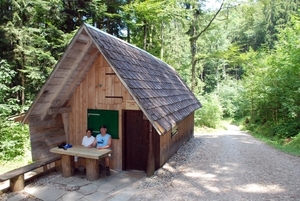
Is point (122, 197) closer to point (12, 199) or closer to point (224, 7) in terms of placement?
point (12, 199)

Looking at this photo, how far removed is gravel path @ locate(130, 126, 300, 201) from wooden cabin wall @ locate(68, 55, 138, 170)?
1.81 metres

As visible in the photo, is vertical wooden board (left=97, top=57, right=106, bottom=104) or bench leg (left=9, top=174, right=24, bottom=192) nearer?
bench leg (left=9, top=174, right=24, bottom=192)

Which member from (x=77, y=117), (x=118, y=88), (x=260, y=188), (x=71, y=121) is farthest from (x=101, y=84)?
(x=260, y=188)

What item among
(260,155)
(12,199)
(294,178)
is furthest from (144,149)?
(260,155)

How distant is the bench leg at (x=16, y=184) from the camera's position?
5680 millimetres

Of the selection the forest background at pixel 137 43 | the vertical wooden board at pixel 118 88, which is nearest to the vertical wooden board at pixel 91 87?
the vertical wooden board at pixel 118 88

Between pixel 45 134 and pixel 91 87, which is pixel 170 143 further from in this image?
pixel 45 134

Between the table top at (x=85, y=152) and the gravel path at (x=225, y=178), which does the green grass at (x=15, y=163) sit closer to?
the table top at (x=85, y=152)

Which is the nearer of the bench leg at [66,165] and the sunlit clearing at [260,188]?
the sunlit clearing at [260,188]

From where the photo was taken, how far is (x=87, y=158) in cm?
628

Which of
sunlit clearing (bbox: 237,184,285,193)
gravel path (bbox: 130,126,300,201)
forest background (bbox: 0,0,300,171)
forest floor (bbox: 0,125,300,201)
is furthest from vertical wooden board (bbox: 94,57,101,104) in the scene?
sunlit clearing (bbox: 237,184,285,193)

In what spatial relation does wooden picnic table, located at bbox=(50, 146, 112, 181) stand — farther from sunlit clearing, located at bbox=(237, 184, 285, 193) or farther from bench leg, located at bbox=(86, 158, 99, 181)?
sunlit clearing, located at bbox=(237, 184, 285, 193)

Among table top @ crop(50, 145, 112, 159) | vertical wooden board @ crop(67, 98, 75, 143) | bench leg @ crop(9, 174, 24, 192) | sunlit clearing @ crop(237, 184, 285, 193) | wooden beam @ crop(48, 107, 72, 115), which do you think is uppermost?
wooden beam @ crop(48, 107, 72, 115)

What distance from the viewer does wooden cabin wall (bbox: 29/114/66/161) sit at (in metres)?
6.76
